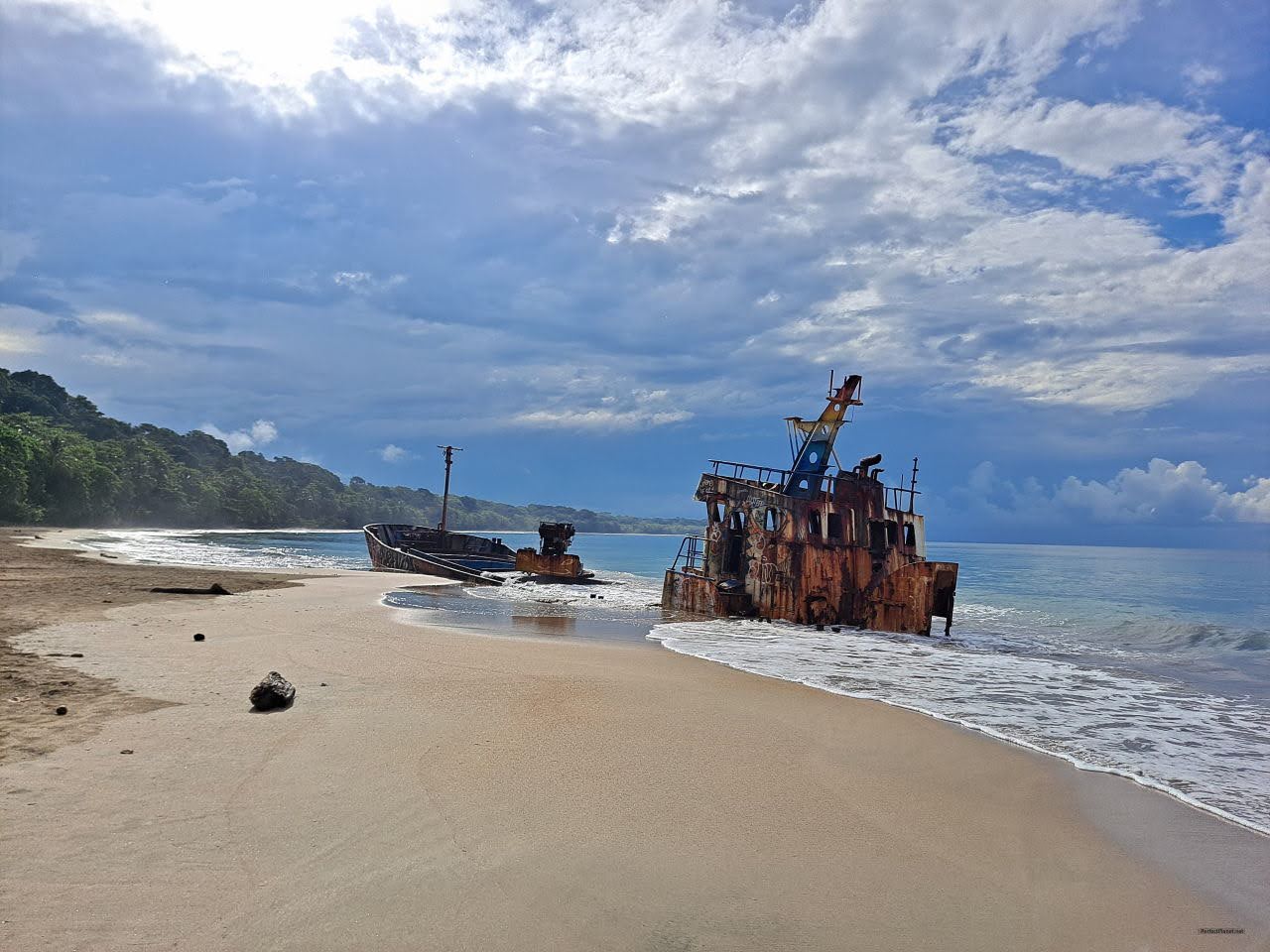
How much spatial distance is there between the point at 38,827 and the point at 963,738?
26.2 ft

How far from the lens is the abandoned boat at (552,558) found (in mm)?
34750

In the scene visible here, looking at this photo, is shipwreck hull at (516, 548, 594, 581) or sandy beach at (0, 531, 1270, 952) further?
shipwreck hull at (516, 548, 594, 581)

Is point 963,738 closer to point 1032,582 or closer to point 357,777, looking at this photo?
point 357,777

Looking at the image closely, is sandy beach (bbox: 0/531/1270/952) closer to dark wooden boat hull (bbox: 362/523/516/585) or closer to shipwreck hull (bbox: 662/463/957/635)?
shipwreck hull (bbox: 662/463/957/635)

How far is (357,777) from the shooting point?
18.4ft

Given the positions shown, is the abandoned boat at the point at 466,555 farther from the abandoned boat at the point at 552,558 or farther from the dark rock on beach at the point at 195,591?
the dark rock on beach at the point at 195,591

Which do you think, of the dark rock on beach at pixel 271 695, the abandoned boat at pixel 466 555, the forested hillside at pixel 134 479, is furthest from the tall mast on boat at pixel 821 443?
the forested hillside at pixel 134 479

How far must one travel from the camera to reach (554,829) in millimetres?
4863

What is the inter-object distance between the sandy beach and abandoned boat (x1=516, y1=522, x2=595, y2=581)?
25498 mm

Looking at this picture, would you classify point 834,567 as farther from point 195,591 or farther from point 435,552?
point 435,552

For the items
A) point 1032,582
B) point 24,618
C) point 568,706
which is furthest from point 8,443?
point 1032,582

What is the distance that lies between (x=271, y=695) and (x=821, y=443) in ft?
68.7

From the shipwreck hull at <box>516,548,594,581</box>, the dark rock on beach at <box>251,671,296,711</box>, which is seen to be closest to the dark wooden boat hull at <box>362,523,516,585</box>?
the shipwreck hull at <box>516,548,594,581</box>

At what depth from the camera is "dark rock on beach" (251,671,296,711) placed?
7.39m
